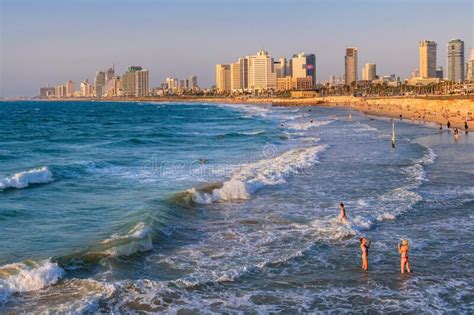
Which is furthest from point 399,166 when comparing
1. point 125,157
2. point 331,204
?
point 125,157

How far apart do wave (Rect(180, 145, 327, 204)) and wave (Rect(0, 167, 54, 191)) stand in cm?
744

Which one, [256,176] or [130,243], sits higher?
[256,176]

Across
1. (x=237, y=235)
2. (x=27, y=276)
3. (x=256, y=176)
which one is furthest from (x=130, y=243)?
(x=256, y=176)

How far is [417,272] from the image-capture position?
12.3 metres

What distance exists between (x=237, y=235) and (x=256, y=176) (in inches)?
398

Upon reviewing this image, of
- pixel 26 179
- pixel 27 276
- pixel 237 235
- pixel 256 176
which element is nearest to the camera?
pixel 27 276

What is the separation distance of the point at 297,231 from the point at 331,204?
13.0 feet

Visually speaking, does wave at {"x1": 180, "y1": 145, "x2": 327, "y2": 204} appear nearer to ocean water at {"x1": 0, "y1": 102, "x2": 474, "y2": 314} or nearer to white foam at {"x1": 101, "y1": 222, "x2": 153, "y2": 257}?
ocean water at {"x1": 0, "y1": 102, "x2": 474, "y2": 314}

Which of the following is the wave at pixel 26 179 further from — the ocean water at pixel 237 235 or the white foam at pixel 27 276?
the white foam at pixel 27 276

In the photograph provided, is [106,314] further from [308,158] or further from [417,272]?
[308,158]

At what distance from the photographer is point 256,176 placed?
84.2ft

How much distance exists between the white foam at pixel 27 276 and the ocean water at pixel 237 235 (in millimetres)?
30

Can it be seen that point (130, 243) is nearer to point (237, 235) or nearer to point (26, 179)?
point (237, 235)

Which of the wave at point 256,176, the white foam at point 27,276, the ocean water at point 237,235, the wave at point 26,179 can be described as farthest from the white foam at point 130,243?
the wave at point 26,179
